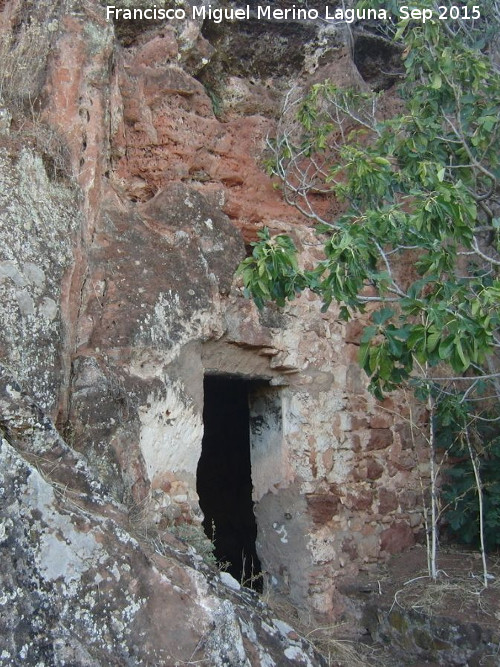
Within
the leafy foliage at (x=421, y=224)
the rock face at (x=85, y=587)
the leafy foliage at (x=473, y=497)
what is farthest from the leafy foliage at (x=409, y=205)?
the rock face at (x=85, y=587)

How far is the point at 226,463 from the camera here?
7195mm

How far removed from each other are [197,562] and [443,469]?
2812 millimetres

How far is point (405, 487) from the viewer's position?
5.31 meters

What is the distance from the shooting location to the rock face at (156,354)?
105 inches

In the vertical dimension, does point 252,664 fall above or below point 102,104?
below

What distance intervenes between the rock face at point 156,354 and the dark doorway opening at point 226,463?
1.94 m

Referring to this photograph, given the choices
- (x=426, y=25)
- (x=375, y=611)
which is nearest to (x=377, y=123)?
(x=426, y=25)

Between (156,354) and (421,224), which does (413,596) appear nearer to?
(156,354)

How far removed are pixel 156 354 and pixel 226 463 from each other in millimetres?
3294

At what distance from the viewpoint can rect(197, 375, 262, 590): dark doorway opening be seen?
6934mm

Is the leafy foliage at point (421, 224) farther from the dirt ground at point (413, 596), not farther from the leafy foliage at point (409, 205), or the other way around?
the dirt ground at point (413, 596)

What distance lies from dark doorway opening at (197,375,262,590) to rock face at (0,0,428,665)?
194 centimetres

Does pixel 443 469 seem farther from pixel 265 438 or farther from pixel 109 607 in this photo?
pixel 109 607

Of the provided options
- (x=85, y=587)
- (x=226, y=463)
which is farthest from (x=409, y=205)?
(x=226, y=463)
